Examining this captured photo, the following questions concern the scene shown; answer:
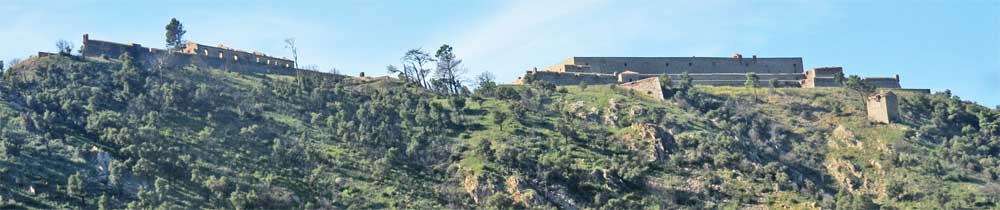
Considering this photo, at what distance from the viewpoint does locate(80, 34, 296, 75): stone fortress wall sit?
95125 millimetres

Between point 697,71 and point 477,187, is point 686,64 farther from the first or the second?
point 477,187

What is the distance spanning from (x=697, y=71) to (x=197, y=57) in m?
33.3

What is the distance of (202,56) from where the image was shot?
97.7m

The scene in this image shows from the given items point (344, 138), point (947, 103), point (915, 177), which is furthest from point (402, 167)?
point (947, 103)

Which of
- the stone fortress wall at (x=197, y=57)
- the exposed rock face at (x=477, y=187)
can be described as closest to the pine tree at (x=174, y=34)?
the stone fortress wall at (x=197, y=57)

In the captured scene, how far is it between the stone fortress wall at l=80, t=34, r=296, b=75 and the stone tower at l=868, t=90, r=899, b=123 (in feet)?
116

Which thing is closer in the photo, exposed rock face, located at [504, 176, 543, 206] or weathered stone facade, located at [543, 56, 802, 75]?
exposed rock face, located at [504, 176, 543, 206]

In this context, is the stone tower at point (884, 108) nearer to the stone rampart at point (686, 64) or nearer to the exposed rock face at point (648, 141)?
the exposed rock face at point (648, 141)

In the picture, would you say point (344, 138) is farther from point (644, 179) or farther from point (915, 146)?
point (915, 146)

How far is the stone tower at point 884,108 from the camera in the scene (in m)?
90.3

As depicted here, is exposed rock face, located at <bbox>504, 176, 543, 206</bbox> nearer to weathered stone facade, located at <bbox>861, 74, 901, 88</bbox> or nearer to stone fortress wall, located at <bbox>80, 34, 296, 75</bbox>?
stone fortress wall, located at <bbox>80, 34, 296, 75</bbox>

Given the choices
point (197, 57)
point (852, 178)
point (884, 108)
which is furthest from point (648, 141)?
point (197, 57)

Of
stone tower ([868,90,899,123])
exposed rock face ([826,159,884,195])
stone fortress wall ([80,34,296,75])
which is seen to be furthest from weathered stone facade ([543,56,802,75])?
exposed rock face ([826,159,884,195])

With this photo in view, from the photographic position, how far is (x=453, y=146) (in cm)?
8356
